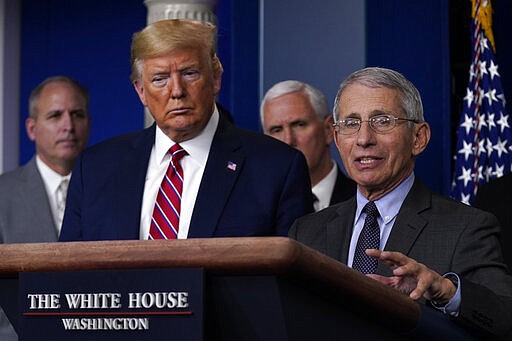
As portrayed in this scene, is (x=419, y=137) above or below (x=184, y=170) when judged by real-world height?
above

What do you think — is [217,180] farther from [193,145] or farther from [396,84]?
[396,84]

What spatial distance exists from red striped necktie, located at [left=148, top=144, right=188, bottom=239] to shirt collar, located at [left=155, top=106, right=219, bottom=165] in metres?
0.02

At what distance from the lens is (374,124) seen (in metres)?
2.78

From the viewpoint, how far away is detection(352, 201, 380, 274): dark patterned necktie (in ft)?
8.64

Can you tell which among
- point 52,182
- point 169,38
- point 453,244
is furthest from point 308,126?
point 453,244

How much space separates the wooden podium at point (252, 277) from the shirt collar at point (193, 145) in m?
1.22

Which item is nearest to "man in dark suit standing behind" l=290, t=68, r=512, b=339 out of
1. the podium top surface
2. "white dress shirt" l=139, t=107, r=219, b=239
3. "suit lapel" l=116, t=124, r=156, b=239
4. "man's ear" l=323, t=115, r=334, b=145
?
"white dress shirt" l=139, t=107, r=219, b=239

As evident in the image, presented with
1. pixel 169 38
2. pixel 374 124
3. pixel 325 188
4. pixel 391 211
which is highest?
pixel 169 38

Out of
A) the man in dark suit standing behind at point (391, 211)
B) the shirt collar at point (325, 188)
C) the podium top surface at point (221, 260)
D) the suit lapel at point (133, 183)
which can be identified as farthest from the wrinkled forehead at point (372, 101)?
the shirt collar at point (325, 188)

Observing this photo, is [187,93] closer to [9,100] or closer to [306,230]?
[306,230]

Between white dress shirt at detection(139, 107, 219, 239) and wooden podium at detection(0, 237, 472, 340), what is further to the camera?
white dress shirt at detection(139, 107, 219, 239)

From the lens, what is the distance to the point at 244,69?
541cm

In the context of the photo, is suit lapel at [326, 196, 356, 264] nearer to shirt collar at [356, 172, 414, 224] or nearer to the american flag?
shirt collar at [356, 172, 414, 224]

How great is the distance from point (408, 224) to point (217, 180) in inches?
21.7
